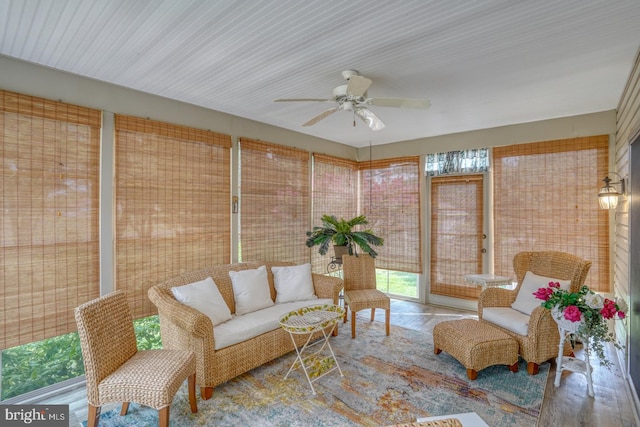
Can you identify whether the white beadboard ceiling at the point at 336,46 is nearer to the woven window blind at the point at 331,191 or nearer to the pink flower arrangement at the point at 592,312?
the pink flower arrangement at the point at 592,312

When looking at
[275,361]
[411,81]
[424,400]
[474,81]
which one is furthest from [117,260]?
[474,81]

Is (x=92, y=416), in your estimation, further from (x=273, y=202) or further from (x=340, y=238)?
(x=340, y=238)

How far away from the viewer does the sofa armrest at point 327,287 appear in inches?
154

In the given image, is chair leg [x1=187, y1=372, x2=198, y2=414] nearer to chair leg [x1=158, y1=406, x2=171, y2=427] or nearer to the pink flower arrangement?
chair leg [x1=158, y1=406, x2=171, y2=427]

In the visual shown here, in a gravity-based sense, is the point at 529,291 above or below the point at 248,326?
above

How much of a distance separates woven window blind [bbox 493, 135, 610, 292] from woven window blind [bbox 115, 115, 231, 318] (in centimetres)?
385

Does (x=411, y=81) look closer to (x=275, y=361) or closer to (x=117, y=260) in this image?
(x=275, y=361)

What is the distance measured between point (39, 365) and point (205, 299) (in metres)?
1.63

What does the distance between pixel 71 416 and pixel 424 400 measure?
265 cm

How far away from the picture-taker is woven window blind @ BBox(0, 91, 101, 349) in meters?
2.48

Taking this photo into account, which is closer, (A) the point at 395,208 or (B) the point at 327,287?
(B) the point at 327,287

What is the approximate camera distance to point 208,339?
2586 millimetres

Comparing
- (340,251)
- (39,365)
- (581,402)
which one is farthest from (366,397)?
(39,365)

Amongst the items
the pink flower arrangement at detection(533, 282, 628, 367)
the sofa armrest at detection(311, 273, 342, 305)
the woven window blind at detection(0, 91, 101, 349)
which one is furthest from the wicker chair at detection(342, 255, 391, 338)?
the woven window blind at detection(0, 91, 101, 349)
